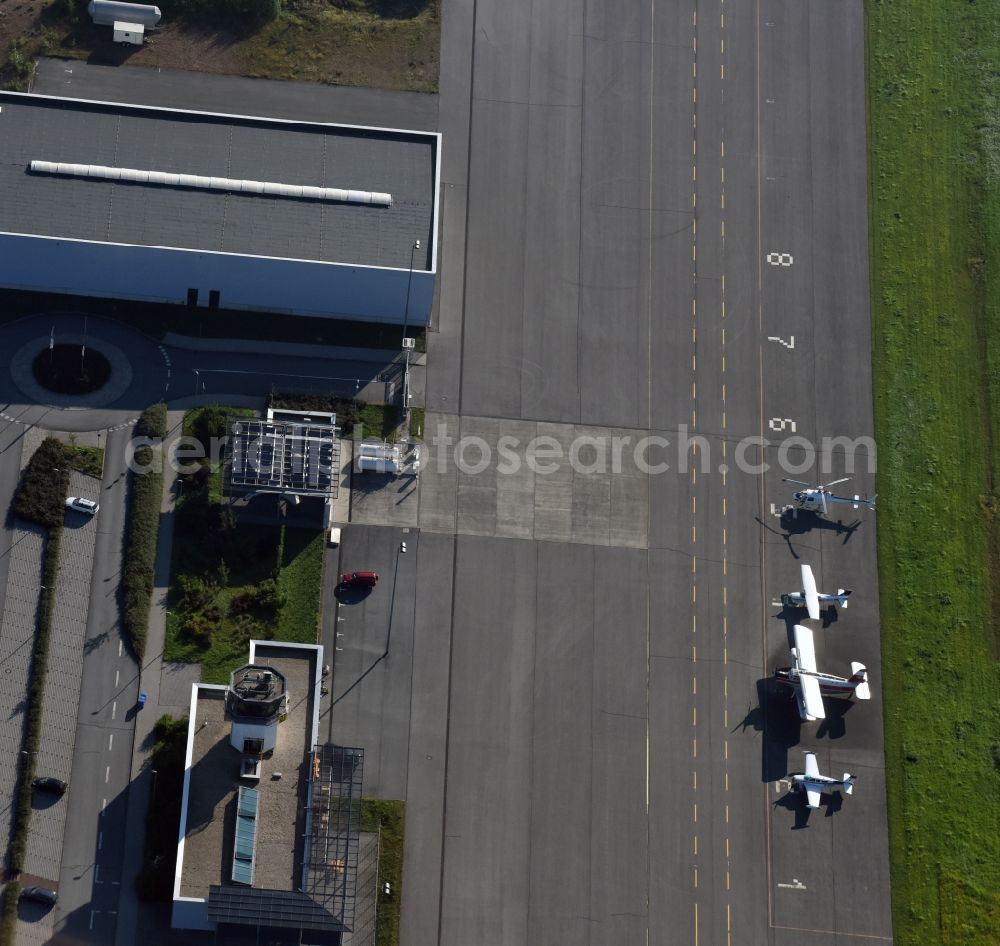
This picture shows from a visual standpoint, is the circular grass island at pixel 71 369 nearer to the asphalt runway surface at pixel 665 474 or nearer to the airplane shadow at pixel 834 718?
the asphalt runway surface at pixel 665 474

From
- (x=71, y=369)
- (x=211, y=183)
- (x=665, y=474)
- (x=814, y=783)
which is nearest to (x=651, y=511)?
(x=665, y=474)

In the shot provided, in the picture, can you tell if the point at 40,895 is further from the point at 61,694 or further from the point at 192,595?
the point at 192,595

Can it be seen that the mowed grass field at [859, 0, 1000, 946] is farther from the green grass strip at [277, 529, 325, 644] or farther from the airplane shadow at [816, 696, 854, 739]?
the green grass strip at [277, 529, 325, 644]

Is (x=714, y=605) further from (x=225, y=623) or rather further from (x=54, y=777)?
(x=54, y=777)

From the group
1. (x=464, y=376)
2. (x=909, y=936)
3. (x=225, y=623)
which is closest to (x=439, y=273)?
(x=464, y=376)

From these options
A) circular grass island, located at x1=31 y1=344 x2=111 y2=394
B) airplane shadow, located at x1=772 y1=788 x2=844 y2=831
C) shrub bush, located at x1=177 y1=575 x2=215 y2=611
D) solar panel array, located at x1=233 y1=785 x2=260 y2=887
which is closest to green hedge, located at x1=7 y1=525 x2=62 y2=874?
shrub bush, located at x1=177 y1=575 x2=215 y2=611
